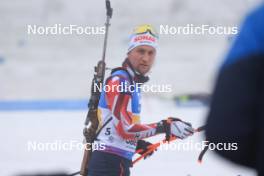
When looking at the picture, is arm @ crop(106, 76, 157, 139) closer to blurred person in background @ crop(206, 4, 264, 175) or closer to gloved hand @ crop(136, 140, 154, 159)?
gloved hand @ crop(136, 140, 154, 159)

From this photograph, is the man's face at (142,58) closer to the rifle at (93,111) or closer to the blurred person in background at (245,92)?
the rifle at (93,111)

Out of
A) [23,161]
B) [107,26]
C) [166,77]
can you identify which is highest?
[107,26]

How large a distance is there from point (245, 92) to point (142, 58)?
1.21 m

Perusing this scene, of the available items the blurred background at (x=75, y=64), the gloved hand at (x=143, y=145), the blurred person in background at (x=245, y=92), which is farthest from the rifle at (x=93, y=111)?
the blurred person in background at (x=245, y=92)

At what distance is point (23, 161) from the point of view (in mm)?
1875

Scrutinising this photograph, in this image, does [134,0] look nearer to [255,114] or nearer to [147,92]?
[147,92]

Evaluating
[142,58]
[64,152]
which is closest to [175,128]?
[142,58]

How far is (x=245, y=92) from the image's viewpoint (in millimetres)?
571

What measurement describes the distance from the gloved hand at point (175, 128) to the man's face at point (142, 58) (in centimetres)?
17

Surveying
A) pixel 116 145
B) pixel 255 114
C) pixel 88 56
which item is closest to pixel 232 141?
pixel 255 114

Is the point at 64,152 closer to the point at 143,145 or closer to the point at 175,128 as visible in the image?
the point at 143,145

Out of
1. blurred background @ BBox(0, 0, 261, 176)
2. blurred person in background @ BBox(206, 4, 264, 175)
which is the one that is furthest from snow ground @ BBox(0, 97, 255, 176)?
blurred person in background @ BBox(206, 4, 264, 175)

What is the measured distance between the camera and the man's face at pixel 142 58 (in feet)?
5.76

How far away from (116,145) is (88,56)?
30cm
